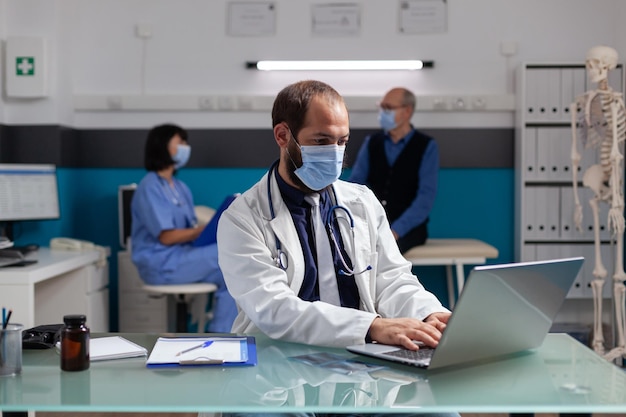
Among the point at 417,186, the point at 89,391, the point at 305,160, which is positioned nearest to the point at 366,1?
the point at 417,186

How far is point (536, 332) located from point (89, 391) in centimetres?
86

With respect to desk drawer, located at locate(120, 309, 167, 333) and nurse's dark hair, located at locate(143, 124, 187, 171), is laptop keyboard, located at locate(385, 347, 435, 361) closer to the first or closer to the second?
nurse's dark hair, located at locate(143, 124, 187, 171)

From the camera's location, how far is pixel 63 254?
13.5 ft

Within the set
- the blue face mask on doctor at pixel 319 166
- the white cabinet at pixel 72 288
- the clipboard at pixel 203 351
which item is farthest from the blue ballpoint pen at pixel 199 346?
the white cabinet at pixel 72 288

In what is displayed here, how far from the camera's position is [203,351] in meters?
1.65

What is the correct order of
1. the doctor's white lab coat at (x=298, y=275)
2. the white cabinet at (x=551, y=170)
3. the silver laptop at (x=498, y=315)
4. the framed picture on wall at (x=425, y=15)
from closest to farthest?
the silver laptop at (x=498, y=315), the doctor's white lab coat at (x=298, y=275), the white cabinet at (x=551, y=170), the framed picture on wall at (x=425, y=15)

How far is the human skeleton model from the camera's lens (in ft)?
13.5

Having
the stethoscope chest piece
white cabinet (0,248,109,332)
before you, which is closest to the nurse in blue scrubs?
white cabinet (0,248,109,332)

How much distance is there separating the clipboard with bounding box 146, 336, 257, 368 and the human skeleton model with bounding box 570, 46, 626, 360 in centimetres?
287

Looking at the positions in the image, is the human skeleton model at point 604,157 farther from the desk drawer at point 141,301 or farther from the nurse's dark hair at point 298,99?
the nurse's dark hair at point 298,99

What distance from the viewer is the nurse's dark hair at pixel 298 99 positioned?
2035mm

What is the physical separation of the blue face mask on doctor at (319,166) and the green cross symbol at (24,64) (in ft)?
9.69

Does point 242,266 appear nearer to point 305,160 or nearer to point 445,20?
point 305,160

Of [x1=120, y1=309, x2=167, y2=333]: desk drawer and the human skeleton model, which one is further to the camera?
[x1=120, y1=309, x2=167, y2=333]: desk drawer
